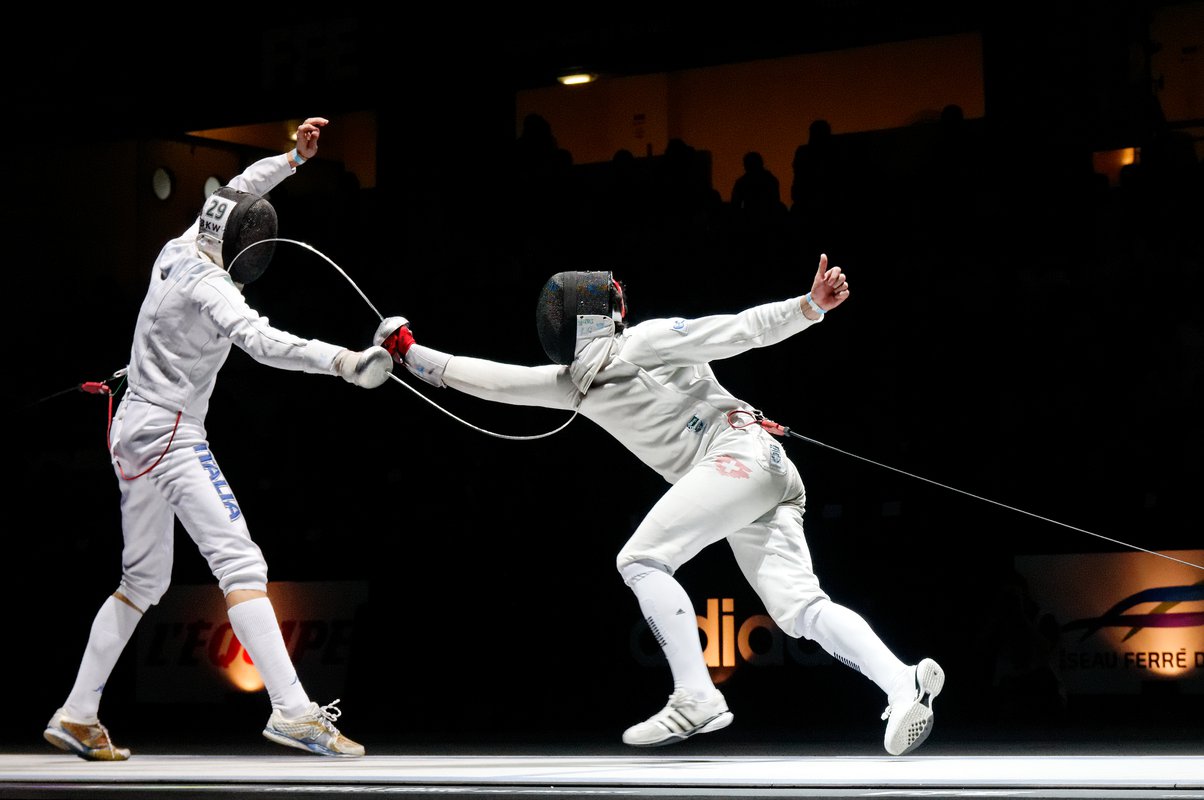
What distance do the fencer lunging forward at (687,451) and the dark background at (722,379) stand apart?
29.3 inches

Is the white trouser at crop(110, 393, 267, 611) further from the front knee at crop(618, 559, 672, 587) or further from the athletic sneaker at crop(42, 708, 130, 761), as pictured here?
the front knee at crop(618, 559, 672, 587)

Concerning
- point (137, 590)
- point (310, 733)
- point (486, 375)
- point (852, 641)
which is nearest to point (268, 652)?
point (310, 733)

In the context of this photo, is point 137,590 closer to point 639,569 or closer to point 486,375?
point 486,375

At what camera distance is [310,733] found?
3391mm

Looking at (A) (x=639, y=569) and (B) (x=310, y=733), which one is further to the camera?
(B) (x=310, y=733)

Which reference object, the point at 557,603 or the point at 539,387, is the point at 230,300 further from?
the point at 557,603

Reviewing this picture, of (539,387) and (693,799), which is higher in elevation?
(539,387)

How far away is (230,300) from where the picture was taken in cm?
348

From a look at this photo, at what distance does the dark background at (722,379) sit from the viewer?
195 inches

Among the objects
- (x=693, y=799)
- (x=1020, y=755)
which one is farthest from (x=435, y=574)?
(x=693, y=799)

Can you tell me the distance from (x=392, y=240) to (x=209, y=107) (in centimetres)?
234

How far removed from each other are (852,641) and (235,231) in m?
2.00

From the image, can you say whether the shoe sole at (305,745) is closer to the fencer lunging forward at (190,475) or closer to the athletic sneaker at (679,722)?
the fencer lunging forward at (190,475)

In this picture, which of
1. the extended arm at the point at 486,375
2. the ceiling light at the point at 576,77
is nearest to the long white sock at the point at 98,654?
the extended arm at the point at 486,375
